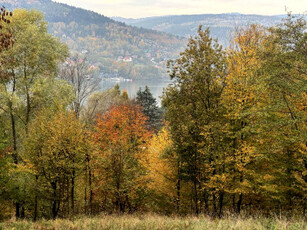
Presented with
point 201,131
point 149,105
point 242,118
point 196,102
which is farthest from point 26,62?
point 149,105

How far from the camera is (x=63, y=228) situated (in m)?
8.76

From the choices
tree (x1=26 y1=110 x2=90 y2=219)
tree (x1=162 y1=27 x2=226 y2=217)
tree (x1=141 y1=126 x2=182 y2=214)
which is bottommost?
tree (x1=141 y1=126 x2=182 y2=214)

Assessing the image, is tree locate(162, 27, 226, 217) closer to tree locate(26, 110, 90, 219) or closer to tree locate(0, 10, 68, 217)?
tree locate(26, 110, 90, 219)

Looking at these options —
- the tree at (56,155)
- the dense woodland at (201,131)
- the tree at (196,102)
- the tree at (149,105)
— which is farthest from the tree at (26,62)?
the tree at (149,105)

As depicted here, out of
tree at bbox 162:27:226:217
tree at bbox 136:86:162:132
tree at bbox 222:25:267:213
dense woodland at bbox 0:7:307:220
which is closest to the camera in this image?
dense woodland at bbox 0:7:307:220

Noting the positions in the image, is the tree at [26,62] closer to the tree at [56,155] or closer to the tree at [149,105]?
the tree at [56,155]

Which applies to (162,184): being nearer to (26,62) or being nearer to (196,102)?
(196,102)

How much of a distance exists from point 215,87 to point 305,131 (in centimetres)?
535

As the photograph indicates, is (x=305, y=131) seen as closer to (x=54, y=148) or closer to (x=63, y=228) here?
(x=63, y=228)

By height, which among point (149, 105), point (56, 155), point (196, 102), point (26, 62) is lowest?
point (149, 105)

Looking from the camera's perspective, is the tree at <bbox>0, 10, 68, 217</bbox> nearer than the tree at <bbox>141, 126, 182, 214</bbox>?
Yes

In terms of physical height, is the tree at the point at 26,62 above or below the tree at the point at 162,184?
above

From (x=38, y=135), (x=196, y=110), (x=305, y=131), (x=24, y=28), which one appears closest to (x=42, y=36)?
(x=24, y=28)

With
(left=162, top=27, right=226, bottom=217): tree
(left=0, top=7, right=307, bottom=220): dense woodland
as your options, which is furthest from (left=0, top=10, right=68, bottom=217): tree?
(left=162, top=27, right=226, bottom=217): tree
